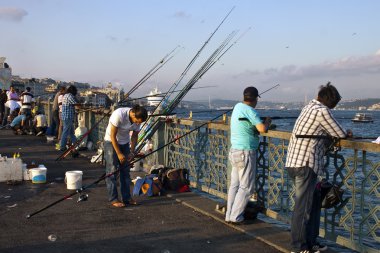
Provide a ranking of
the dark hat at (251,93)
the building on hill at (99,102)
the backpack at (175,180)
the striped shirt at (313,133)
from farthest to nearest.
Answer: the building on hill at (99,102) → the backpack at (175,180) → the dark hat at (251,93) → the striped shirt at (313,133)

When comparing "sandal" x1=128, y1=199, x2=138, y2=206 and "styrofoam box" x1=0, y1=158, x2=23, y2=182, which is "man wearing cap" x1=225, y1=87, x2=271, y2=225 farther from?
"styrofoam box" x1=0, y1=158, x2=23, y2=182

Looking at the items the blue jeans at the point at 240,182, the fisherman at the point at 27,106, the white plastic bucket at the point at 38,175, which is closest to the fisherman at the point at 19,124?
the fisherman at the point at 27,106

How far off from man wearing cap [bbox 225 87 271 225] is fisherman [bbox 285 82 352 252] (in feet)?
2.85

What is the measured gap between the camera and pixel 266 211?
6.45 metres

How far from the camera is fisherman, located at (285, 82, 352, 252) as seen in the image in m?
4.69

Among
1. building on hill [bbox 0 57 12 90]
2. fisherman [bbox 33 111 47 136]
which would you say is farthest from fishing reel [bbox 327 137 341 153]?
building on hill [bbox 0 57 12 90]

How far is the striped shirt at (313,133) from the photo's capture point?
4652 mm

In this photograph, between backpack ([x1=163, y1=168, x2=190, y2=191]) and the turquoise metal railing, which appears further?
backpack ([x1=163, y1=168, x2=190, y2=191])

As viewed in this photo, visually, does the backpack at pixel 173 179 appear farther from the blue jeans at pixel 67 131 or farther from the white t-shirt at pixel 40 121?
the white t-shirt at pixel 40 121

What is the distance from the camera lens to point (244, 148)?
588 centimetres

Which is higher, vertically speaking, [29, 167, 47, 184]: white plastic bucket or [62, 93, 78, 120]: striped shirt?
[62, 93, 78, 120]: striped shirt

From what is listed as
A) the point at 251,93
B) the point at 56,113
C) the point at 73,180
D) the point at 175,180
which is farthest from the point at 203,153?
the point at 56,113

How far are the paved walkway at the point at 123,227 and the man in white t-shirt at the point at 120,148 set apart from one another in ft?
0.79

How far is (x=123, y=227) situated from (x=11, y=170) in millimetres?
3862
